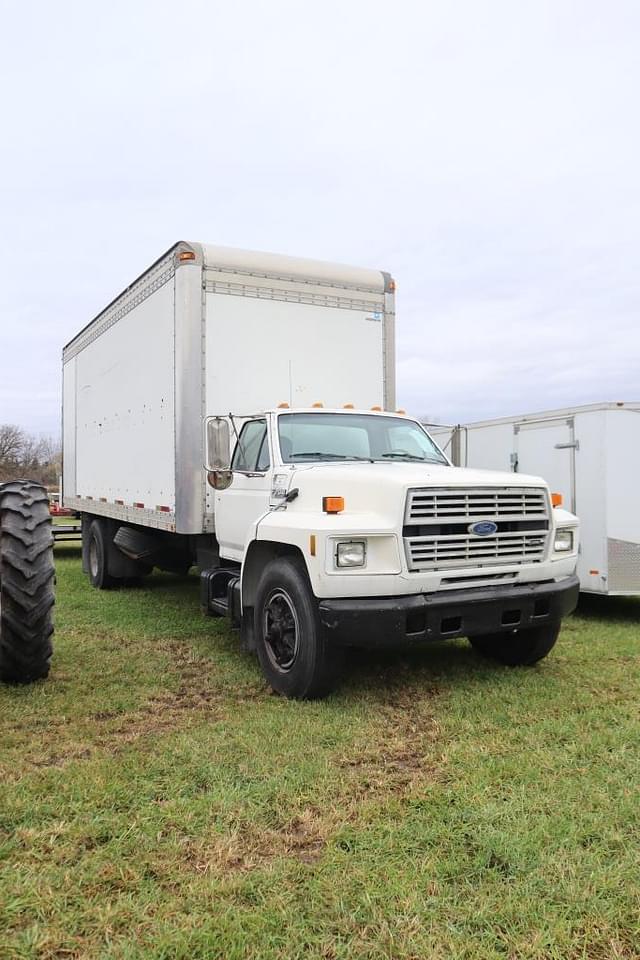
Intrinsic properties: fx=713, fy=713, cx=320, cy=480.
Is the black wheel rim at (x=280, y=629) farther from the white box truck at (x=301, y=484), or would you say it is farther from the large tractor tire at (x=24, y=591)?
the large tractor tire at (x=24, y=591)

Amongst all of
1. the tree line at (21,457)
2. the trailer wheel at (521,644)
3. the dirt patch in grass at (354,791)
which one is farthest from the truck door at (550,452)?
the tree line at (21,457)

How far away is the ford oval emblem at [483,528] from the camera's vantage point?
502 cm

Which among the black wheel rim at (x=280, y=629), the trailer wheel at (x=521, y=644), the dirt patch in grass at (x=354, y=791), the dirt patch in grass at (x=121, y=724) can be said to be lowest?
the dirt patch in grass at (x=354, y=791)

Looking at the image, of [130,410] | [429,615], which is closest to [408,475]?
[429,615]

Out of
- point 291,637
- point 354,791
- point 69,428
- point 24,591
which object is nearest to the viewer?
point 354,791

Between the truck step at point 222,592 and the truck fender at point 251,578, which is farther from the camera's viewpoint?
the truck step at point 222,592

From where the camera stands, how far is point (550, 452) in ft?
29.8

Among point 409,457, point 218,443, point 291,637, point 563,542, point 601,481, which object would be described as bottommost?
point 291,637

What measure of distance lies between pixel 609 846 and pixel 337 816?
3.94 ft

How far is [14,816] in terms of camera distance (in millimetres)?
3336

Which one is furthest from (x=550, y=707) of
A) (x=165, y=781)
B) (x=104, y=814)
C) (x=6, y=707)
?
(x=6, y=707)

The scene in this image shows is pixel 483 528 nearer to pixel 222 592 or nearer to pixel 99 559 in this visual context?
pixel 222 592

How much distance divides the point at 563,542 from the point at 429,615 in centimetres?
154

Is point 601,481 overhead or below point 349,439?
below
